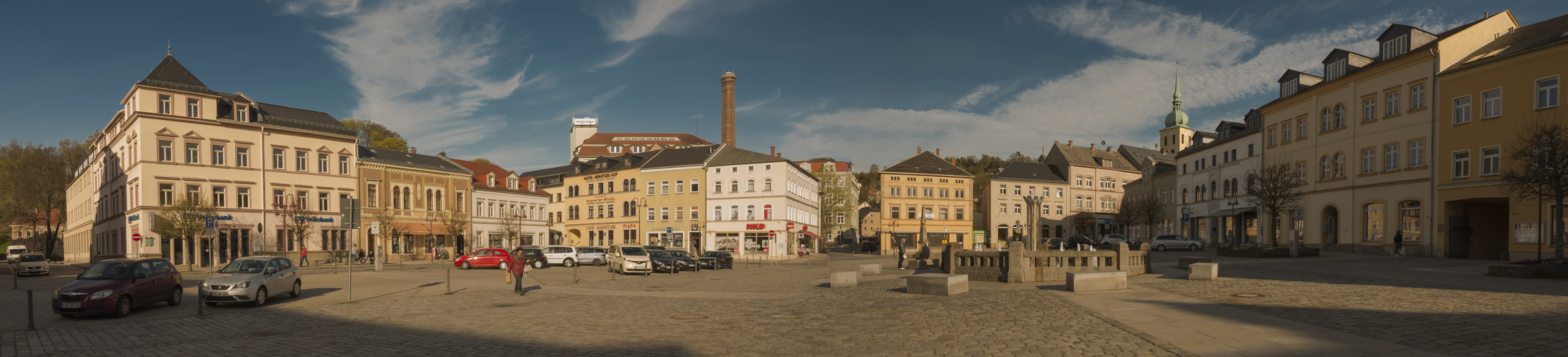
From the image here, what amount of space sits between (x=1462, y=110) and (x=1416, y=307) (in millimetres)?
28012

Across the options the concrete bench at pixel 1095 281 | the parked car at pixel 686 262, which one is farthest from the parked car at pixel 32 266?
the concrete bench at pixel 1095 281

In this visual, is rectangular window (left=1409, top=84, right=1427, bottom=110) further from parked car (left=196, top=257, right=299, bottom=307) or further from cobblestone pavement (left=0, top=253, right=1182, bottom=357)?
parked car (left=196, top=257, right=299, bottom=307)

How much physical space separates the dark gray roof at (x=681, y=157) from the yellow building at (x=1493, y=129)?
47.5 meters

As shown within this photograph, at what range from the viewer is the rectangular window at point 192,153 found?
155 ft

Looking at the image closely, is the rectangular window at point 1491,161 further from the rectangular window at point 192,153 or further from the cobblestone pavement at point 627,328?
the rectangular window at point 192,153

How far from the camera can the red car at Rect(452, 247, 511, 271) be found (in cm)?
3822

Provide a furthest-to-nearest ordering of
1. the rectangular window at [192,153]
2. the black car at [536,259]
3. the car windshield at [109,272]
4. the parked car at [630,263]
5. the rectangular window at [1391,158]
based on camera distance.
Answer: the rectangular window at [192,153] → the black car at [536,259] → the rectangular window at [1391,158] → the parked car at [630,263] → the car windshield at [109,272]

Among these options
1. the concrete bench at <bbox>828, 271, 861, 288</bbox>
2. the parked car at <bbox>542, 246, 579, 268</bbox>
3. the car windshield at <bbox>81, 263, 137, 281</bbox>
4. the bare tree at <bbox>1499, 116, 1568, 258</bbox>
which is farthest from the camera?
the parked car at <bbox>542, 246, 579, 268</bbox>

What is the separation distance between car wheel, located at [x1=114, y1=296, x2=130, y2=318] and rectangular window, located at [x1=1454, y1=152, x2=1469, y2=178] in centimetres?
4571

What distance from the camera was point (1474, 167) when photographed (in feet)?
108

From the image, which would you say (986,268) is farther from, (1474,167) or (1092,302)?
(1474,167)

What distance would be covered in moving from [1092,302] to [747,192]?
49.9 meters

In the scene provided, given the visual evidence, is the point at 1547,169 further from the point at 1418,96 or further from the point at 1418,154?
the point at 1418,96

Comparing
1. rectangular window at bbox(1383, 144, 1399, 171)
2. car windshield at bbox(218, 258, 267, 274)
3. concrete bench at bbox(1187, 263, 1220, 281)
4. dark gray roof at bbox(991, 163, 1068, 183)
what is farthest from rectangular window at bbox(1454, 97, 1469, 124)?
dark gray roof at bbox(991, 163, 1068, 183)
